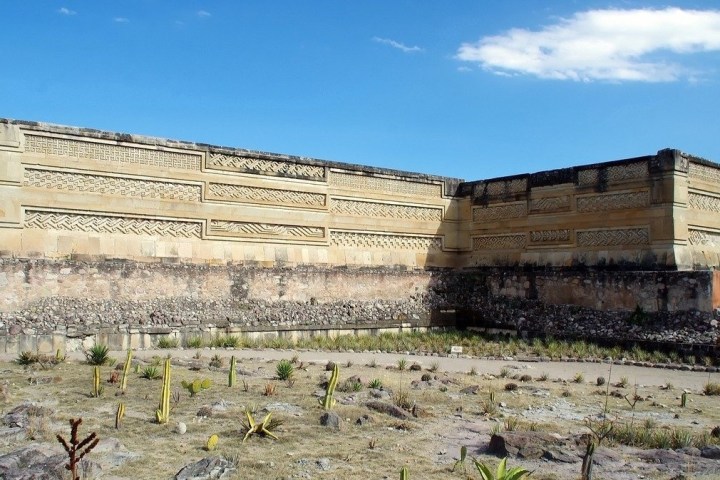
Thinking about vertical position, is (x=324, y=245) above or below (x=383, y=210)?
below

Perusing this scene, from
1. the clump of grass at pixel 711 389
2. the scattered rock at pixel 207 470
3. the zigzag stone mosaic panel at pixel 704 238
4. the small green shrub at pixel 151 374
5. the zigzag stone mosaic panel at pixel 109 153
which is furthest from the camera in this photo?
the zigzag stone mosaic panel at pixel 704 238

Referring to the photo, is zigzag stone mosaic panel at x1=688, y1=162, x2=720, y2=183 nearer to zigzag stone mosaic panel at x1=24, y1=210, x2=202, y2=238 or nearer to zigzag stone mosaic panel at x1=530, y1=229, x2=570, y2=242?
zigzag stone mosaic panel at x1=530, y1=229, x2=570, y2=242

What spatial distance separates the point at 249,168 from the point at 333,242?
253 cm

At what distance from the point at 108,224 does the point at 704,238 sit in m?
11.4

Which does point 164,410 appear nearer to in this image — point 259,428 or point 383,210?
point 259,428

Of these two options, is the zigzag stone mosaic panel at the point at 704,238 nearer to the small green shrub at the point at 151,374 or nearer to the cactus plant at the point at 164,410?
the small green shrub at the point at 151,374

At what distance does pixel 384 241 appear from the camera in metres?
16.1

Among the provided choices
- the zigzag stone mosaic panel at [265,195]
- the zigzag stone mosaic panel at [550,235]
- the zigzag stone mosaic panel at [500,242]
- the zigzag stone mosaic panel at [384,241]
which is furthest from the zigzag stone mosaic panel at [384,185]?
the zigzag stone mosaic panel at [550,235]

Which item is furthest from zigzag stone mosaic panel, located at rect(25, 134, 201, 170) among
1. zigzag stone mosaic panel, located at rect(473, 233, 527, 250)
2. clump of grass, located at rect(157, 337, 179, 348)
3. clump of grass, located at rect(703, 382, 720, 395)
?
Result: clump of grass, located at rect(703, 382, 720, 395)

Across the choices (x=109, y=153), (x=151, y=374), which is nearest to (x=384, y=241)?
(x=109, y=153)

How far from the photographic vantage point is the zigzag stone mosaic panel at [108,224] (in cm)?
1170

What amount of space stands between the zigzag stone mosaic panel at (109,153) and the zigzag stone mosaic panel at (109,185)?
1.12 ft

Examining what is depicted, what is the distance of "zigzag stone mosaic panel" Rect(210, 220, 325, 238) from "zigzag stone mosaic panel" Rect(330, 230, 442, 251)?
1.67ft

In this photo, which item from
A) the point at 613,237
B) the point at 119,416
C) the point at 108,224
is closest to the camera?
the point at 119,416
